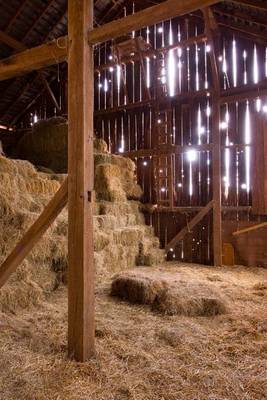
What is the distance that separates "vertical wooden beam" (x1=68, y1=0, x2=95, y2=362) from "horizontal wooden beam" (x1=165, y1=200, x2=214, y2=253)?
490 centimetres

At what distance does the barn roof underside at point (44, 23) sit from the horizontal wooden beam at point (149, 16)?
4.01 meters

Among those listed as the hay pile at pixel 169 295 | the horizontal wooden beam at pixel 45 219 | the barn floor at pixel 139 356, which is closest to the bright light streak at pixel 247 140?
the hay pile at pixel 169 295

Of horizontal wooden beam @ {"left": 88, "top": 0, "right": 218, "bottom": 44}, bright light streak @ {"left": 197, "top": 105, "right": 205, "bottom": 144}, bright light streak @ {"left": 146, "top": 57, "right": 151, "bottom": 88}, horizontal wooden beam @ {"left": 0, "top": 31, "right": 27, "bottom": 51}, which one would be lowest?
horizontal wooden beam @ {"left": 88, "top": 0, "right": 218, "bottom": 44}

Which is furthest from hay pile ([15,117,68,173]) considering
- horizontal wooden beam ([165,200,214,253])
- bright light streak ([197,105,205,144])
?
bright light streak ([197,105,205,144])

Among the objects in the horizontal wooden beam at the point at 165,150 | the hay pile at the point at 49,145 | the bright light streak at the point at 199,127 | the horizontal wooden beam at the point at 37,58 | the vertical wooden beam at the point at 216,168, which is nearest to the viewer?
the horizontal wooden beam at the point at 37,58

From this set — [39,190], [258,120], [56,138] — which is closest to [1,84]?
[56,138]

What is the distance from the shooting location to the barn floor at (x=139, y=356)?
→ 2.23 metres

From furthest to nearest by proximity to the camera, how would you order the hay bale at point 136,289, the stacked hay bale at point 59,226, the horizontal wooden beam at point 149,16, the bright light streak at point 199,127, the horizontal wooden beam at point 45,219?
the bright light streak at point 199,127 < the hay bale at point 136,289 < the stacked hay bale at point 59,226 < the horizontal wooden beam at point 45,219 < the horizontal wooden beam at point 149,16

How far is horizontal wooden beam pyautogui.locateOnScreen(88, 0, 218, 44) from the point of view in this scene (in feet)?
7.72

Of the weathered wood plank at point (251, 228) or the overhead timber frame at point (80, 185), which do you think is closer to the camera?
the overhead timber frame at point (80, 185)

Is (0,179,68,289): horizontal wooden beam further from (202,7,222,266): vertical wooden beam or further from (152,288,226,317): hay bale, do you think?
(202,7,222,266): vertical wooden beam

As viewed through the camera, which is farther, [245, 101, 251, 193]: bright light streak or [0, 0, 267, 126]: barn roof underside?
[245, 101, 251, 193]: bright light streak

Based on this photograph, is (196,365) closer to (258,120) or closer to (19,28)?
(258,120)

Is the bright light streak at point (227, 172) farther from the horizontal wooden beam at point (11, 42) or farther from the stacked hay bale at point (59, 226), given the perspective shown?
A: the horizontal wooden beam at point (11, 42)
